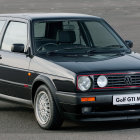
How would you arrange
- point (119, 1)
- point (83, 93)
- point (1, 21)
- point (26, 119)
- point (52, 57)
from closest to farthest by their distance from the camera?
point (83, 93) → point (52, 57) → point (26, 119) → point (1, 21) → point (119, 1)

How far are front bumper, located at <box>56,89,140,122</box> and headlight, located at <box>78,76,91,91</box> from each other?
0.10 meters

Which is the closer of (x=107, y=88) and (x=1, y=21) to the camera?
(x=107, y=88)

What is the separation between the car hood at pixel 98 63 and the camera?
880 centimetres

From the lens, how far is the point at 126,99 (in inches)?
345

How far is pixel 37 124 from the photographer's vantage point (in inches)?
379

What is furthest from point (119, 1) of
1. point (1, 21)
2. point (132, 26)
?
point (1, 21)

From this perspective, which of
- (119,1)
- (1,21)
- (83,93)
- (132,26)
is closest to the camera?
(83,93)

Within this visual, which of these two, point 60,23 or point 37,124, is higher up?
point 60,23

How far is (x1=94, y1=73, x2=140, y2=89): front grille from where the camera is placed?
8766 millimetres

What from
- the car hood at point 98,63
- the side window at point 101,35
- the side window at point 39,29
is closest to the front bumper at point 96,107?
the car hood at point 98,63

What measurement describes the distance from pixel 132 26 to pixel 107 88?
23.8 metres

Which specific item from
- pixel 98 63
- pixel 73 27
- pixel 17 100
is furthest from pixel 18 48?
pixel 98 63

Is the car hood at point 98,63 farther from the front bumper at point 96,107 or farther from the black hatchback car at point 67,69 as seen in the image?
the front bumper at point 96,107

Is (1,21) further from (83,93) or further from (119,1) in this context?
Result: (119,1)
